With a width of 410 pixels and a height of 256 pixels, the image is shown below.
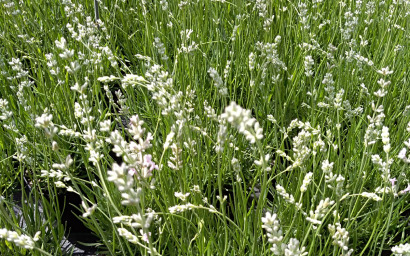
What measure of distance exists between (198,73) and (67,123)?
0.81 meters

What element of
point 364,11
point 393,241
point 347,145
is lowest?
point 393,241

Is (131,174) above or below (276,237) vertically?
above

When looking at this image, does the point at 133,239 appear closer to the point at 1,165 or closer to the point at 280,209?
the point at 280,209

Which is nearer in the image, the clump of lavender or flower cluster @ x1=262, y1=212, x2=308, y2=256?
the clump of lavender

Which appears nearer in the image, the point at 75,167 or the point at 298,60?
the point at 75,167

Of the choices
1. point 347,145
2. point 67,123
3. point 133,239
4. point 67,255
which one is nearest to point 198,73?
point 67,123

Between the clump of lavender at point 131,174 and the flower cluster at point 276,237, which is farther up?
the clump of lavender at point 131,174

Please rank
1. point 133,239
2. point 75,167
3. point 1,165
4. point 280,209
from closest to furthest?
point 133,239, point 280,209, point 1,165, point 75,167

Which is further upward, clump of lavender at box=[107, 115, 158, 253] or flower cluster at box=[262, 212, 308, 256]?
clump of lavender at box=[107, 115, 158, 253]

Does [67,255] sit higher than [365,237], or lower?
lower

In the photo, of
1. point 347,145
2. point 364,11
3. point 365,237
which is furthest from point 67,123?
point 364,11

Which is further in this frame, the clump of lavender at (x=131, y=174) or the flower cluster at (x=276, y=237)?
the flower cluster at (x=276, y=237)

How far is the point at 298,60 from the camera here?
101 inches

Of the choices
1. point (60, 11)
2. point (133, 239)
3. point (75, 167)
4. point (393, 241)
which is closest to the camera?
point (133, 239)
